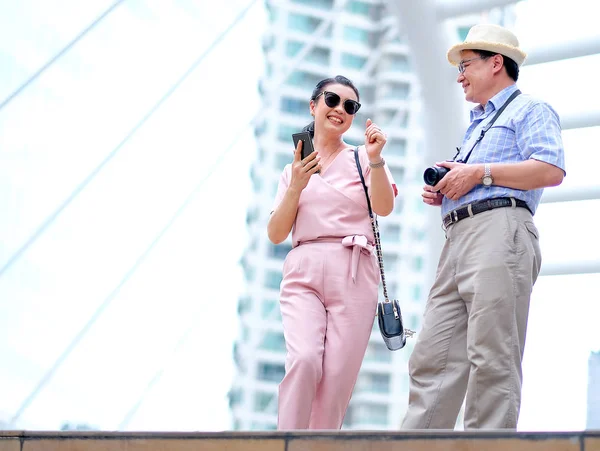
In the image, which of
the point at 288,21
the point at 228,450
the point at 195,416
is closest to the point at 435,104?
the point at 228,450

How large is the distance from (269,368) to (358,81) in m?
9.16

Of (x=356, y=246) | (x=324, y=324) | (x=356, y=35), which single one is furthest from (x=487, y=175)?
(x=356, y=35)

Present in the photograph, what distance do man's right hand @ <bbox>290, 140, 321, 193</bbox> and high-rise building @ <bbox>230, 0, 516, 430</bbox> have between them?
13.3m

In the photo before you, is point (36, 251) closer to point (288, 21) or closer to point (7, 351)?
point (7, 351)

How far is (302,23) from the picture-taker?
82.7 feet

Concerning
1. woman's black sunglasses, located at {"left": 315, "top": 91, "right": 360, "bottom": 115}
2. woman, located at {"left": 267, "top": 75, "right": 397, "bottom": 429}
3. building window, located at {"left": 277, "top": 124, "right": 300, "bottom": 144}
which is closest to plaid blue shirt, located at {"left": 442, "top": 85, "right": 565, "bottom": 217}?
woman, located at {"left": 267, "top": 75, "right": 397, "bottom": 429}

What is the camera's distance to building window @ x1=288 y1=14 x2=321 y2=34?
2412cm

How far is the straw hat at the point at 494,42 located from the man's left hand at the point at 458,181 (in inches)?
18.9

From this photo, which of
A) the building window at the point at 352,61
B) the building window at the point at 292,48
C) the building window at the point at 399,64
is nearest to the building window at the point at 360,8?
the building window at the point at 352,61

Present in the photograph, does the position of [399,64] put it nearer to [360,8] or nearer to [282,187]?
[360,8]

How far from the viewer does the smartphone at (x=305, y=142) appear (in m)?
4.26

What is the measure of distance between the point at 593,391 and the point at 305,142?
5.82ft

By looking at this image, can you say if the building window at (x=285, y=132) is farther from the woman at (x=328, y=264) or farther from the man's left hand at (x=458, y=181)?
the man's left hand at (x=458, y=181)

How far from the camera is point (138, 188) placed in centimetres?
1300
